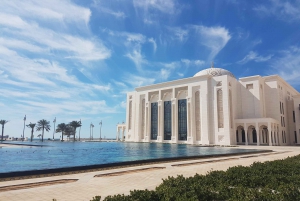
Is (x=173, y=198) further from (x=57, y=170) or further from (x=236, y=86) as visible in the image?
(x=236, y=86)

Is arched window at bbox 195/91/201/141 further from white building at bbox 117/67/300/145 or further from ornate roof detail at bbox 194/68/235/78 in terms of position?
ornate roof detail at bbox 194/68/235/78

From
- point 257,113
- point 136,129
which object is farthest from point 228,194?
point 136,129

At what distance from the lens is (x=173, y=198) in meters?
4.48

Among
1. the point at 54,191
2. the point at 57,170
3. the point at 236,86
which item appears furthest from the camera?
the point at 236,86

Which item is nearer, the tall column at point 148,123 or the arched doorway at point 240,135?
the arched doorway at point 240,135

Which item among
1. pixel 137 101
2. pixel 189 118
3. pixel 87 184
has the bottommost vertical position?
pixel 87 184

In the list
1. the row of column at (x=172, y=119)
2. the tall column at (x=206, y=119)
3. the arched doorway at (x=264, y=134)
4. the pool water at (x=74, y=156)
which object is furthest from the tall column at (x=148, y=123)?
the pool water at (x=74, y=156)

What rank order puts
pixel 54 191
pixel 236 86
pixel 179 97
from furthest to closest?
pixel 179 97
pixel 236 86
pixel 54 191

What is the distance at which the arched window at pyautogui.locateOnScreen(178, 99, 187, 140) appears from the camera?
48781 millimetres

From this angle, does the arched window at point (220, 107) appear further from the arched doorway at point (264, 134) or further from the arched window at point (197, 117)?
the arched doorway at point (264, 134)

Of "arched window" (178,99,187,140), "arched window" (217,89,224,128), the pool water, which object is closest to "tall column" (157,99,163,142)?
"arched window" (178,99,187,140)

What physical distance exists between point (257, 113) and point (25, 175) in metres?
42.5

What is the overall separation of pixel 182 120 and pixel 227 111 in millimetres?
11285

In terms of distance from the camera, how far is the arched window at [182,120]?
1921 inches
